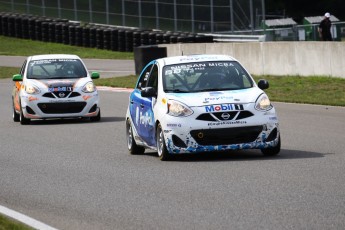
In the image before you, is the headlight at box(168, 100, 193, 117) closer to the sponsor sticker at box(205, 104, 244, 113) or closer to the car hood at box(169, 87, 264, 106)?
the car hood at box(169, 87, 264, 106)

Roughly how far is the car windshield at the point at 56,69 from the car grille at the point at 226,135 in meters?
10.1

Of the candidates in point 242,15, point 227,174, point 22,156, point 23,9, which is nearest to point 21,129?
point 22,156

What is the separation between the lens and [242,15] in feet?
163

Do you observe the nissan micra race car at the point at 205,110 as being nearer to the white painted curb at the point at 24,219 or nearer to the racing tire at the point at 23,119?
the white painted curb at the point at 24,219

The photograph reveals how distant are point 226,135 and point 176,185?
7.83 feet

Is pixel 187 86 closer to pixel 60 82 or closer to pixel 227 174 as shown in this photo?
pixel 227 174

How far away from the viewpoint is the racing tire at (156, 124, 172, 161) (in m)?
14.1

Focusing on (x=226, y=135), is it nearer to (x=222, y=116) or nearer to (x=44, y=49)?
(x=222, y=116)

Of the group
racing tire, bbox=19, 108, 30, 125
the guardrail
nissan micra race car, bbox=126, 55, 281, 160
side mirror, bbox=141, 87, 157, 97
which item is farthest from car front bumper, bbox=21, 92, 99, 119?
the guardrail

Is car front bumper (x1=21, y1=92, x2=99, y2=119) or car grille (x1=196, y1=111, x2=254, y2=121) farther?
car front bumper (x1=21, y1=92, x2=99, y2=119)

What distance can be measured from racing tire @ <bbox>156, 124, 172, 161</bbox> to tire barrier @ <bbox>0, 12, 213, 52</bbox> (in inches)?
1209

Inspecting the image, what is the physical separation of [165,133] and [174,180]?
2074 mm

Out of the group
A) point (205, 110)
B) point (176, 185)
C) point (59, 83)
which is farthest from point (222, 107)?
point (59, 83)

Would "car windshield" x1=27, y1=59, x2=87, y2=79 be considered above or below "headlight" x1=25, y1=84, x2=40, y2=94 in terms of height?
above
